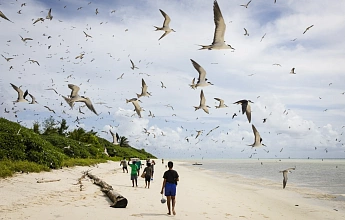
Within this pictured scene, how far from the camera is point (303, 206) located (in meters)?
19.3

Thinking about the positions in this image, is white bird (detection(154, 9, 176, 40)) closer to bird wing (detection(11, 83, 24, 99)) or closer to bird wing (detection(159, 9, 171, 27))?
bird wing (detection(159, 9, 171, 27))

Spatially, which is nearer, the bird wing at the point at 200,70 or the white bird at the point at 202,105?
the bird wing at the point at 200,70

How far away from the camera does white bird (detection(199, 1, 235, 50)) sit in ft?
40.1

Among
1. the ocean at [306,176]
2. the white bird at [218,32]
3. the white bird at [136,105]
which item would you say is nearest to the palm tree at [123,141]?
the ocean at [306,176]

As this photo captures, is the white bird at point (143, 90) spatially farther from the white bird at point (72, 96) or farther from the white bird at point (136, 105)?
the white bird at point (72, 96)

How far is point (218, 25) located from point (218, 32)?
310 millimetres

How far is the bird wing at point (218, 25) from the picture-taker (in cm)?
1222

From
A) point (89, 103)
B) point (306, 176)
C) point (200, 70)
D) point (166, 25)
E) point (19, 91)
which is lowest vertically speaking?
point (306, 176)

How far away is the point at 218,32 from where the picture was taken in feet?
41.4

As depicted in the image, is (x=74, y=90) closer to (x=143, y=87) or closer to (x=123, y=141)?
(x=143, y=87)

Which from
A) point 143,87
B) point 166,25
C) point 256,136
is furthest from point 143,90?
Answer: point 256,136

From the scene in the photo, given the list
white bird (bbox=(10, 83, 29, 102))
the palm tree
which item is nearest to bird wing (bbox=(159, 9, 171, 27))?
white bird (bbox=(10, 83, 29, 102))

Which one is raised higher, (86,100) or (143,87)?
(143,87)

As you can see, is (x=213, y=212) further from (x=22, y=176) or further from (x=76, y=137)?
(x=76, y=137)
